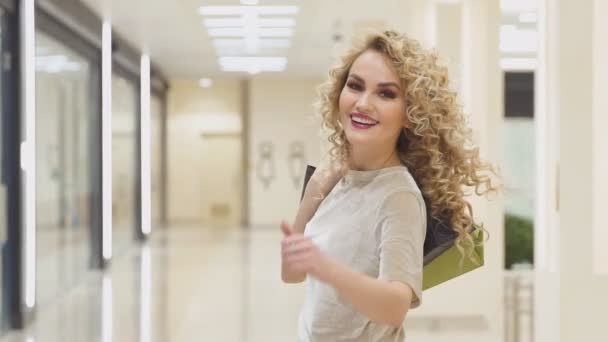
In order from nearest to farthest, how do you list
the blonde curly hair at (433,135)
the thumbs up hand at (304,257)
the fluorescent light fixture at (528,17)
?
the thumbs up hand at (304,257)
the blonde curly hair at (433,135)
the fluorescent light fixture at (528,17)

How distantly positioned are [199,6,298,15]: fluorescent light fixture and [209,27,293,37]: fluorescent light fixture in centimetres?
153

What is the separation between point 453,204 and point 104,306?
915 centimetres

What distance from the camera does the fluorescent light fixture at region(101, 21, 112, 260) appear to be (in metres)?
14.3

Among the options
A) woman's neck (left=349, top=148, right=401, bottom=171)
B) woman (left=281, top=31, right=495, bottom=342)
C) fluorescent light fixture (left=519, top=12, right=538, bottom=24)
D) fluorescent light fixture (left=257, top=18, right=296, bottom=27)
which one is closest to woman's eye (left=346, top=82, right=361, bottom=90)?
woman (left=281, top=31, right=495, bottom=342)

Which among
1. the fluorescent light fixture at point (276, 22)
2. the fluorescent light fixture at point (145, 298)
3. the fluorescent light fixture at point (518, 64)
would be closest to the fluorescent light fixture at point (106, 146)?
the fluorescent light fixture at point (145, 298)

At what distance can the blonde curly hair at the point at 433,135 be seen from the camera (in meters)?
1.88

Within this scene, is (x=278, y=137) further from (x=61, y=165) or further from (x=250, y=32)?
(x=61, y=165)

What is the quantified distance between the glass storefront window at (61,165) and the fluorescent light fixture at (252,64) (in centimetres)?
590

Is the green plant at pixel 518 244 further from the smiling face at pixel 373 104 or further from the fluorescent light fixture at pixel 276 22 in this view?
the smiling face at pixel 373 104

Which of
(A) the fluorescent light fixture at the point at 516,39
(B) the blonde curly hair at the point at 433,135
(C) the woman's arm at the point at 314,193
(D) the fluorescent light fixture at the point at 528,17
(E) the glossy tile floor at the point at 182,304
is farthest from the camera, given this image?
(A) the fluorescent light fixture at the point at 516,39

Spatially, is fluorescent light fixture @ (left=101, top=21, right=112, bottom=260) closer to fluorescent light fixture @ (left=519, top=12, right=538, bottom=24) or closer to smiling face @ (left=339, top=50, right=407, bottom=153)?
fluorescent light fixture @ (left=519, top=12, right=538, bottom=24)

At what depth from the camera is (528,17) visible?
1294 cm

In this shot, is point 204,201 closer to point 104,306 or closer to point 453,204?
point 104,306

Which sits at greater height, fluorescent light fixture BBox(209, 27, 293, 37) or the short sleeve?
fluorescent light fixture BBox(209, 27, 293, 37)
